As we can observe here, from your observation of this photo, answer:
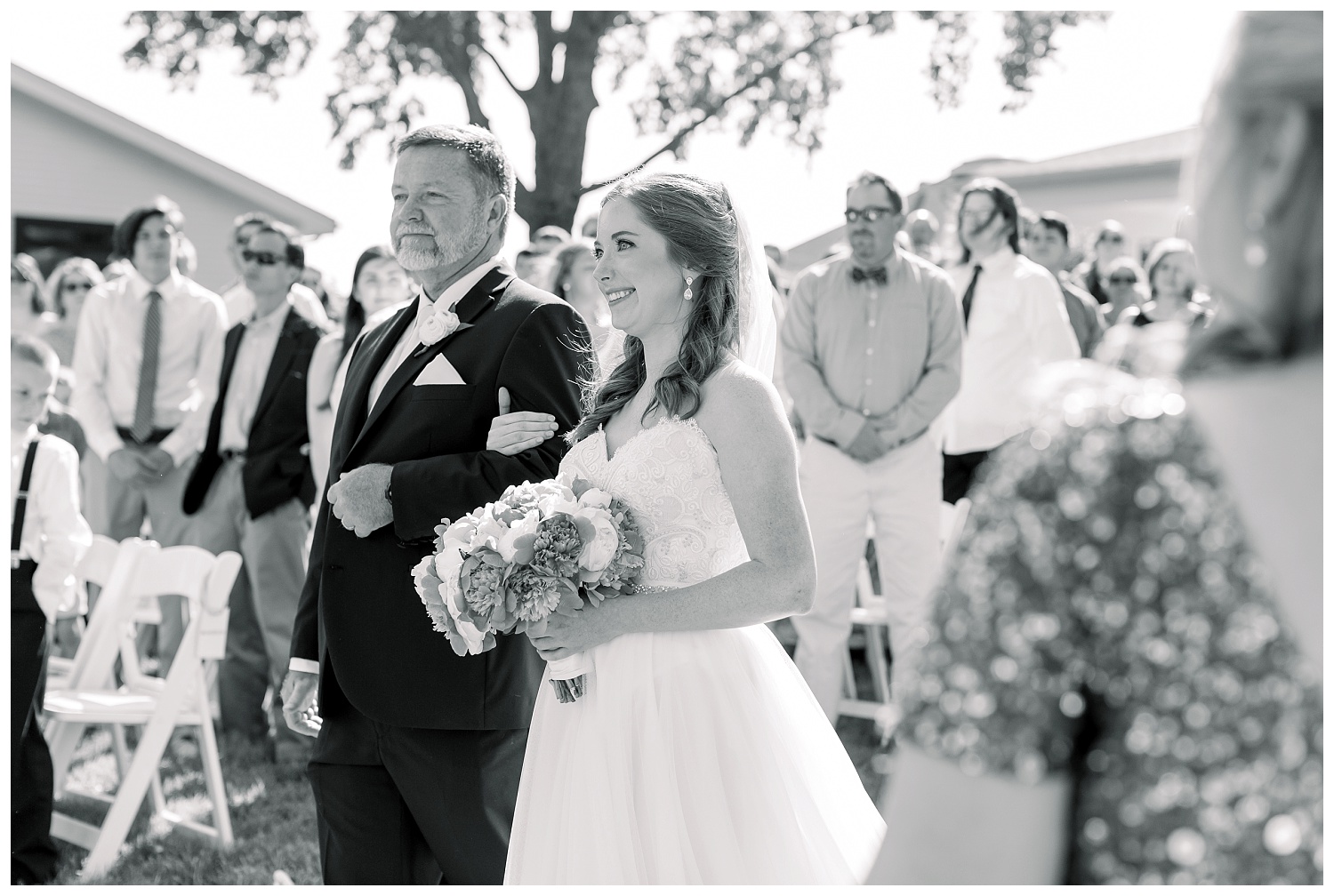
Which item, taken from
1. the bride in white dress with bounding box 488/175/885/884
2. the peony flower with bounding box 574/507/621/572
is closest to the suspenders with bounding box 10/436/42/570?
the bride in white dress with bounding box 488/175/885/884

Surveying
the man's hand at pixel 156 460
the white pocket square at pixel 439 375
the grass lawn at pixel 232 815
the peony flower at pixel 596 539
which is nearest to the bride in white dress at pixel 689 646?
the peony flower at pixel 596 539

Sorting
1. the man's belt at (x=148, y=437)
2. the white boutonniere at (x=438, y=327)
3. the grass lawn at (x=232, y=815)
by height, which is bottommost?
the grass lawn at (x=232, y=815)

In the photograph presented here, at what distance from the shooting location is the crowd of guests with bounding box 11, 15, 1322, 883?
Answer: 3.43 feet

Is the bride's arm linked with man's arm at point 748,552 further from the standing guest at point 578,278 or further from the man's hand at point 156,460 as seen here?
the man's hand at point 156,460

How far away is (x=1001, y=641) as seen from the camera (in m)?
1.07

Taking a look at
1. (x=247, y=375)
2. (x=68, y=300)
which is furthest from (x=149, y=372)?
(x=68, y=300)

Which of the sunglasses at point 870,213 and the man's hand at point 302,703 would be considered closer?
the man's hand at point 302,703

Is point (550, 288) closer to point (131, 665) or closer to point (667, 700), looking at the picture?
point (131, 665)

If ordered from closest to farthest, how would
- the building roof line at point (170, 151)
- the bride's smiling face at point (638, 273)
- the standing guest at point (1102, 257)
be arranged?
the bride's smiling face at point (638, 273)
the standing guest at point (1102, 257)
the building roof line at point (170, 151)

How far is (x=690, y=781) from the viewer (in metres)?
2.77

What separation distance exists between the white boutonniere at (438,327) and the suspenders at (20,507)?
2.47 m

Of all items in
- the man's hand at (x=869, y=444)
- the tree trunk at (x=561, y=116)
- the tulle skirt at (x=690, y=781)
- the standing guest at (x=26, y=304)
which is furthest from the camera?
the tree trunk at (x=561, y=116)

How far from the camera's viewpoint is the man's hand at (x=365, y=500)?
328 cm

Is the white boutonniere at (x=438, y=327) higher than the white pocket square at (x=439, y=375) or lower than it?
higher
